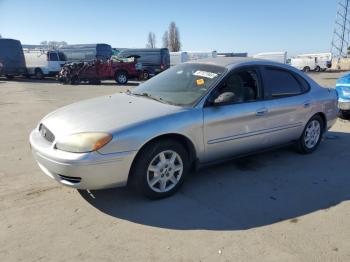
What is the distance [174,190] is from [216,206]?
53cm

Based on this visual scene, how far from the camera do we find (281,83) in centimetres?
506

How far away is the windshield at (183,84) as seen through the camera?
13.9ft

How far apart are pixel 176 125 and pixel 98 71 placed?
18872mm

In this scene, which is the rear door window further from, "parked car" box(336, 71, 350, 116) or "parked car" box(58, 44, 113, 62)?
"parked car" box(58, 44, 113, 62)

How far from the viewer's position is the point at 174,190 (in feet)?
13.1

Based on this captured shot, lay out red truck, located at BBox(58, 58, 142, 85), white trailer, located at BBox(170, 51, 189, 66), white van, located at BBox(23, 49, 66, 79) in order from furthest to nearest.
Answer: white trailer, located at BBox(170, 51, 189, 66), white van, located at BBox(23, 49, 66, 79), red truck, located at BBox(58, 58, 142, 85)

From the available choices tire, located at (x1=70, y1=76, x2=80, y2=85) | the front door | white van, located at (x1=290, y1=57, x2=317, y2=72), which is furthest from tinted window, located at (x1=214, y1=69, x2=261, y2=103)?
white van, located at (x1=290, y1=57, x2=317, y2=72)

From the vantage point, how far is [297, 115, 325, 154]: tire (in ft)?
18.0

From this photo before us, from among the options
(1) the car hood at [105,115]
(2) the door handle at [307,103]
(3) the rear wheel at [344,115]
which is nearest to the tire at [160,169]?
(1) the car hood at [105,115]

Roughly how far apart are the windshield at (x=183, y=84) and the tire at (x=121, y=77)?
17366 millimetres

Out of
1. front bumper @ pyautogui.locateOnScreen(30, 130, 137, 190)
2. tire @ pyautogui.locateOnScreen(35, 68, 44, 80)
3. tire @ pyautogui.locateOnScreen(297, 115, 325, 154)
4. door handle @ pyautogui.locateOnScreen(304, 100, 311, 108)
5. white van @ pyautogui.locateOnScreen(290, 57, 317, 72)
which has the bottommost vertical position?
white van @ pyautogui.locateOnScreen(290, 57, 317, 72)

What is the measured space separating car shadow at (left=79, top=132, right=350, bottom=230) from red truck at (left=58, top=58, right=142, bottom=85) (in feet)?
58.7

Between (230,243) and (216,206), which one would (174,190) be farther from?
(230,243)

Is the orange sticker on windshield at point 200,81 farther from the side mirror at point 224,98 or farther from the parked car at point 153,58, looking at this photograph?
the parked car at point 153,58
